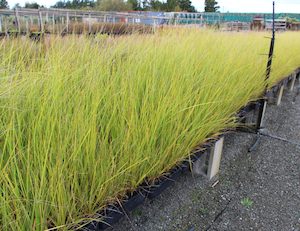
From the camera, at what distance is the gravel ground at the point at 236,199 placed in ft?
4.28

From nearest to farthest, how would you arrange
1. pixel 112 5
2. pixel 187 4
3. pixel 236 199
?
pixel 236 199
pixel 112 5
pixel 187 4

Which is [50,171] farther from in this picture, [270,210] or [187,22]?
[187,22]

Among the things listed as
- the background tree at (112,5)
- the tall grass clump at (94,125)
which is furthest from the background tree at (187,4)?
the tall grass clump at (94,125)

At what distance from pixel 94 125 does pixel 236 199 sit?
96 cm

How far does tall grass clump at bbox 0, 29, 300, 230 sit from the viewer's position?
81cm

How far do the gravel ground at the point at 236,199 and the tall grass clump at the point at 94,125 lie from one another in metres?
0.26

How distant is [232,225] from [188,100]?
2.13 ft

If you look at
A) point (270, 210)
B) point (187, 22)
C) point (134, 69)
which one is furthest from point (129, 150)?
point (187, 22)

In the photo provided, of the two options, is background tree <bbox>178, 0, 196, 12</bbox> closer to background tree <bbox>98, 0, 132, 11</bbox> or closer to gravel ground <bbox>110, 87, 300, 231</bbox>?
background tree <bbox>98, 0, 132, 11</bbox>

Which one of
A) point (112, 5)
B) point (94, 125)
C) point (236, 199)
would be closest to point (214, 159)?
point (236, 199)

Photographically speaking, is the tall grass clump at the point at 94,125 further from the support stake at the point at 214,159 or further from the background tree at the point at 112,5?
the background tree at the point at 112,5

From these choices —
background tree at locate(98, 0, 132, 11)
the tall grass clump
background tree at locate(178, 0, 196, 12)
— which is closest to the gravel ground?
the tall grass clump

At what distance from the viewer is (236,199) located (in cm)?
150

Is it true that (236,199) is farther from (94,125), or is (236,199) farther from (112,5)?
(112,5)
